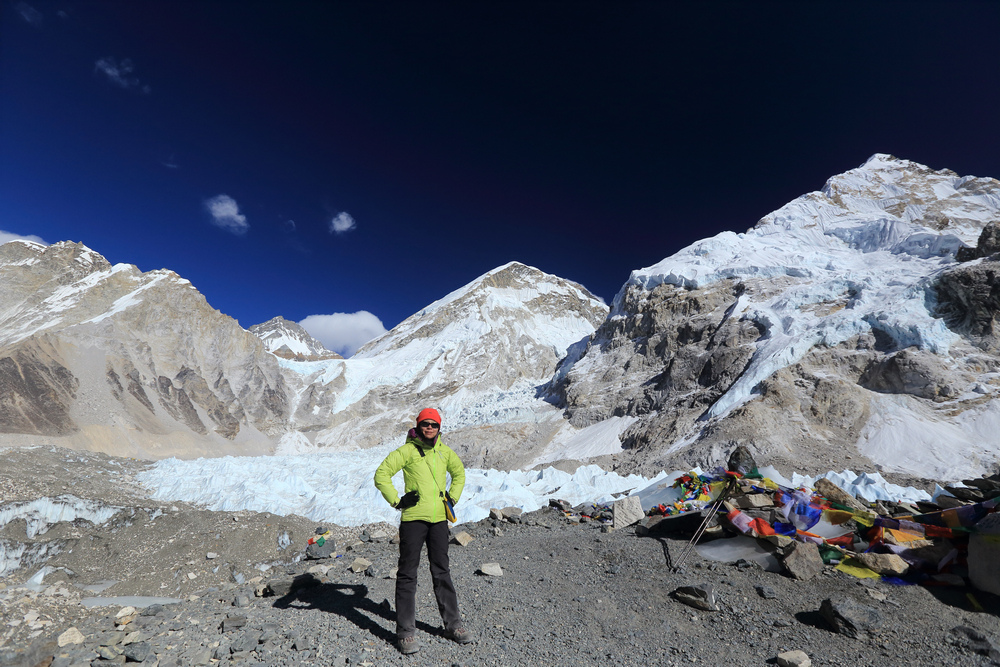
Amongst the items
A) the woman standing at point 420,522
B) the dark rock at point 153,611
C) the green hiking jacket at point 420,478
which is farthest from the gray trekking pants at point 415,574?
the dark rock at point 153,611

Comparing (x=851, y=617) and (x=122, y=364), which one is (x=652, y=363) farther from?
(x=122, y=364)

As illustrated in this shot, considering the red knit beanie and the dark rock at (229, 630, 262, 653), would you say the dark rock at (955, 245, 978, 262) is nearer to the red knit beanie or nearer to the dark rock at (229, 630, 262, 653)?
the red knit beanie

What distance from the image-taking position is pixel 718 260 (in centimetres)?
3997

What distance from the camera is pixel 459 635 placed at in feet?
11.8

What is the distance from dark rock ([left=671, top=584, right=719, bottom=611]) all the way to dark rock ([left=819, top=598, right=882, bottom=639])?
931 millimetres

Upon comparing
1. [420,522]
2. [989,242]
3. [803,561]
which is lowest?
[803,561]

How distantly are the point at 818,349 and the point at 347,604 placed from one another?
26.8 metres

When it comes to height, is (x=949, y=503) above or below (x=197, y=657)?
above

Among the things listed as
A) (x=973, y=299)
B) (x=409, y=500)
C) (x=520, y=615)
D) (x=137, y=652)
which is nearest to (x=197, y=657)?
(x=137, y=652)

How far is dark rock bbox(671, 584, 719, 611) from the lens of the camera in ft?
14.4

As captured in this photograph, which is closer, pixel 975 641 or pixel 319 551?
pixel 975 641

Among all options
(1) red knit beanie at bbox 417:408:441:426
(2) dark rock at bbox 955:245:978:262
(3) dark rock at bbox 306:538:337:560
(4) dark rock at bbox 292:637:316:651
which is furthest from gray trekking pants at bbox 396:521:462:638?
(2) dark rock at bbox 955:245:978:262

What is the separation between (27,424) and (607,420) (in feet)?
139

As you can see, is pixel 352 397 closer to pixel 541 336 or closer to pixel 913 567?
pixel 541 336
